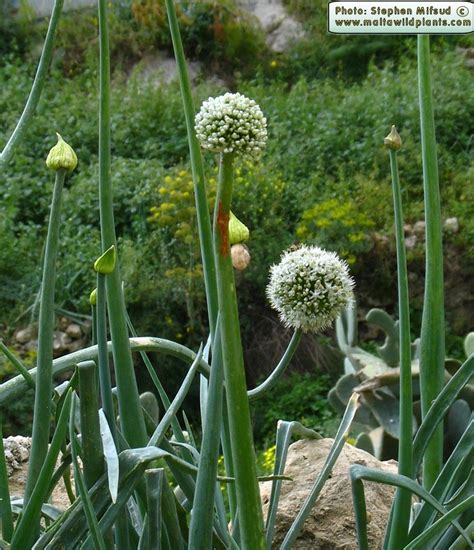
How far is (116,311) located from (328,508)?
0.63m

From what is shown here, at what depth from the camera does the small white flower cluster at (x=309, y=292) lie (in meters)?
0.87

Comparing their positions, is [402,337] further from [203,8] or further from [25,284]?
[203,8]

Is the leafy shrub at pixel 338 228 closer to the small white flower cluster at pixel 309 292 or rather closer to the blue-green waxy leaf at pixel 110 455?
the small white flower cluster at pixel 309 292

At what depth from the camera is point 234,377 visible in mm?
763

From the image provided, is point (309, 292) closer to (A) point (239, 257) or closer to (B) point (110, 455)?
(A) point (239, 257)

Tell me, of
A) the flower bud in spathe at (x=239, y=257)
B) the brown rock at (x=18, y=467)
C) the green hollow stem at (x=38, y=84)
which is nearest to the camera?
the flower bud in spathe at (x=239, y=257)

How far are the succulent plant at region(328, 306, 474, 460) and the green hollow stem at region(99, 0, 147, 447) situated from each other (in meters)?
2.08

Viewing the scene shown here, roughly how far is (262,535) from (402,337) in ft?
0.82

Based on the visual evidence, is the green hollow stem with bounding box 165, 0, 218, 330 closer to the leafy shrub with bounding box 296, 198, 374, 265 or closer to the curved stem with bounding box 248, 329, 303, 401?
the curved stem with bounding box 248, 329, 303, 401

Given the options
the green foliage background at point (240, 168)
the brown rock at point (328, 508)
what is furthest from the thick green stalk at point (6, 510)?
the green foliage background at point (240, 168)

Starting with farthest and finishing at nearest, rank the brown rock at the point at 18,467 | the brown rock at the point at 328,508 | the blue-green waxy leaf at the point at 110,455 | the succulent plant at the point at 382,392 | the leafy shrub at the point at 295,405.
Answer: the leafy shrub at the point at 295,405
the succulent plant at the point at 382,392
the brown rock at the point at 18,467
the brown rock at the point at 328,508
the blue-green waxy leaf at the point at 110,455

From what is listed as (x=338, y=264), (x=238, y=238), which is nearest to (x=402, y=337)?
(x=338, y=264)

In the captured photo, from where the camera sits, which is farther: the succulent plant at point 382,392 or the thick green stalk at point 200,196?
the succulent plant at point 382,392

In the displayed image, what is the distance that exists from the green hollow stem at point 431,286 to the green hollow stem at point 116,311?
1.16 ft
